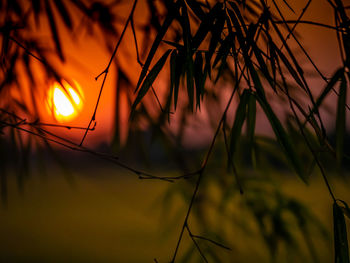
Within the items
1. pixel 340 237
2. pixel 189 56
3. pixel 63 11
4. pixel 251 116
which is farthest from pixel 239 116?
pixel 63 11

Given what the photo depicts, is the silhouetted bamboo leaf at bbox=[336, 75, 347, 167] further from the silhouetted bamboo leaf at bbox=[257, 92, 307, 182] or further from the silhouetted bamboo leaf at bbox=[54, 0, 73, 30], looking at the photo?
the silhouetted bamboo leaf at bbox=[54, 0, 73, 30]

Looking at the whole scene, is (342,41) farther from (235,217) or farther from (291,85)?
(235,217)

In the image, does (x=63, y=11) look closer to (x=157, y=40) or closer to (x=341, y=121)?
(x=157, y=40)

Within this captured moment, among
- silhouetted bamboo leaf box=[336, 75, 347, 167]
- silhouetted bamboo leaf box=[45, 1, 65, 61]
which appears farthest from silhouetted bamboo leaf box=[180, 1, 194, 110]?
silhouetted bamboo leaf box=[45, 1, 65, 61]

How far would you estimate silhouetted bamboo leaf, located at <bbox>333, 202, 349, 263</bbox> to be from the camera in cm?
66

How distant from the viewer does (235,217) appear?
1362mm

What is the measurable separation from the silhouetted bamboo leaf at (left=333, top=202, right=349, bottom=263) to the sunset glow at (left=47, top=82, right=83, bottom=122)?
0.79 metres

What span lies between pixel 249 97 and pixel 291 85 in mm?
568

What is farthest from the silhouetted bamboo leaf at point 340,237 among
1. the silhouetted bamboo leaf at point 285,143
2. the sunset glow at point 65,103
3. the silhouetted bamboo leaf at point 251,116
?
the sunset glow at point 65,103

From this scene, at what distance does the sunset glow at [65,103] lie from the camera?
3.76 feet

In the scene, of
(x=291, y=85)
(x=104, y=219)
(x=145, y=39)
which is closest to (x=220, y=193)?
(x=291, y=85)

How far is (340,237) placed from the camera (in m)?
0.67

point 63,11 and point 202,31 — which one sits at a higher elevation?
point 63,11

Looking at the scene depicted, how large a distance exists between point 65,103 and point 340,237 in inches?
32.7
